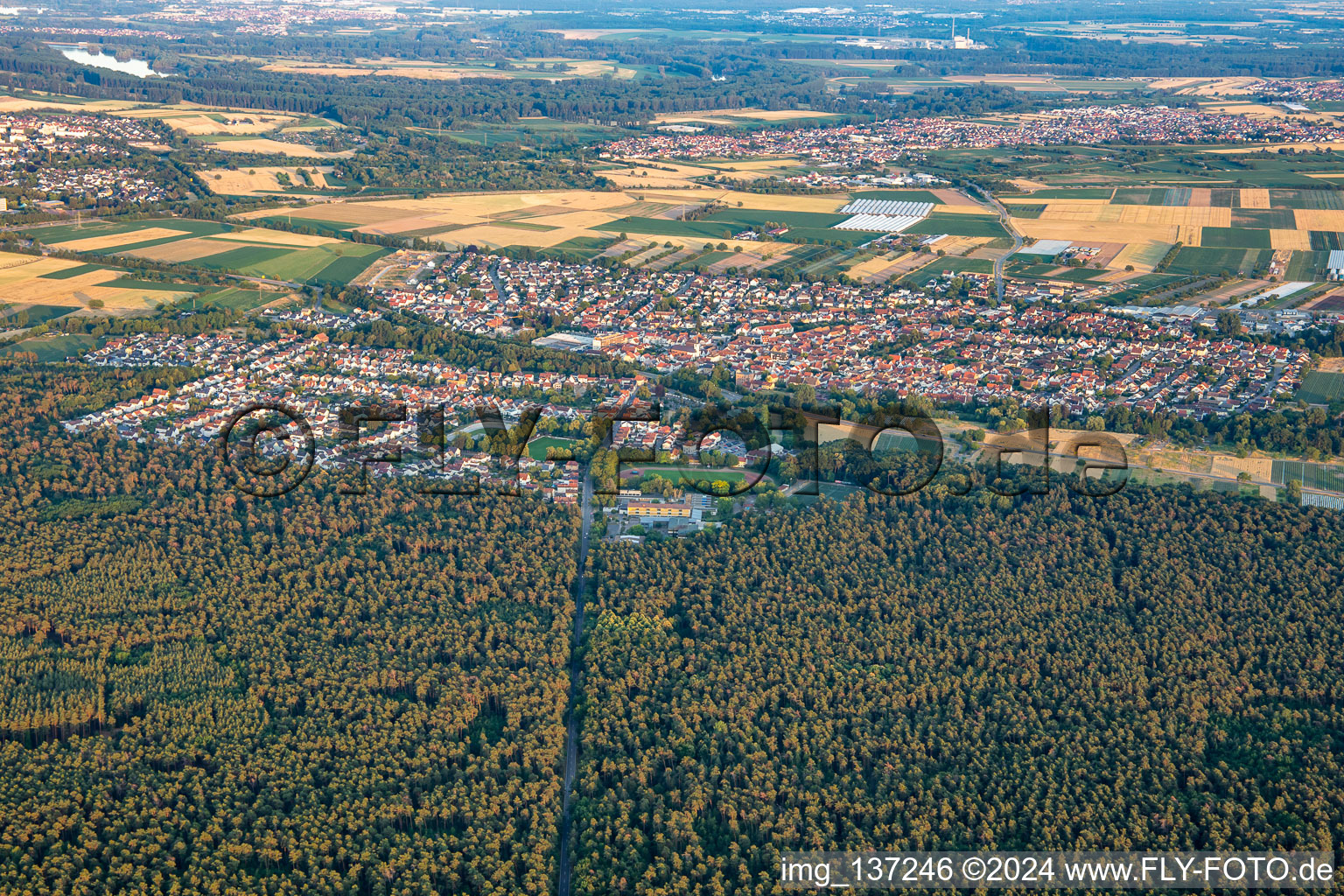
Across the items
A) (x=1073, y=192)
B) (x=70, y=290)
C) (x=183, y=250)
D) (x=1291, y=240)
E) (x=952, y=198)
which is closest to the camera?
(x=70, y=290)

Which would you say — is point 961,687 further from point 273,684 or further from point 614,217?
point 614,217

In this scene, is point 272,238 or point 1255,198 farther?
point 1255,198

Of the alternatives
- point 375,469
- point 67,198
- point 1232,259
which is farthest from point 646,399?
point 67,198

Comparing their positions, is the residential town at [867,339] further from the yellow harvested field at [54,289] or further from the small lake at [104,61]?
the small lake at [104,61]

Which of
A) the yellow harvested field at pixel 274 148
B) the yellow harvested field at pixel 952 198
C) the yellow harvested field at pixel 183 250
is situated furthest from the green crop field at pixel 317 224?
the yellow harvested field at pixel 952 198

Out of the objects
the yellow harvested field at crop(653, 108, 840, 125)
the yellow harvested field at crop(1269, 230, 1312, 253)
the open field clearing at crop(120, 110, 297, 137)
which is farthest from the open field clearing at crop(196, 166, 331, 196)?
the yellow harvested field at crop(1269, 230, 1312, 253)

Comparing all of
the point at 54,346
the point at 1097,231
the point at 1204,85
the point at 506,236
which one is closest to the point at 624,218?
the point at 506,236

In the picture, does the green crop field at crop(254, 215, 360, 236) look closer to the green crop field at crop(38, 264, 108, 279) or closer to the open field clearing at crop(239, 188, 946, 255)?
the open field clearing at crop(239, 188, 946, 255)
